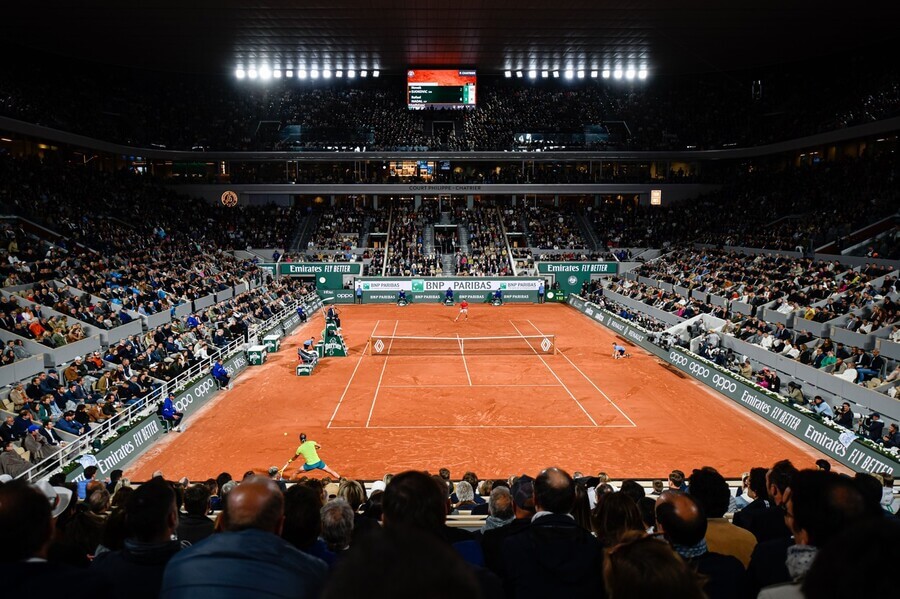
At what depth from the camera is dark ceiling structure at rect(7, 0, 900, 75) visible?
37406 millimetres

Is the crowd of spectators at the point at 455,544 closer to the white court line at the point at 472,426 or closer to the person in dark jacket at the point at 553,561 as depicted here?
the person in dark jacket at the point at 553,561

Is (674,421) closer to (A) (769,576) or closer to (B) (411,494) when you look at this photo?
(A) (769,576)

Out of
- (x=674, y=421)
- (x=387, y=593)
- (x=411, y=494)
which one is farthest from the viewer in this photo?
(x=674, y=421)

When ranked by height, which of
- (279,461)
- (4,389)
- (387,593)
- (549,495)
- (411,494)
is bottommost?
(279,461)

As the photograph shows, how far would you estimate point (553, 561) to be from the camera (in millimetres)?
3852

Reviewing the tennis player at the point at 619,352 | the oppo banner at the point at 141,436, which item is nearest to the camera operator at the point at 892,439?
the tennis player at the point at 619,352

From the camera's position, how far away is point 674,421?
21.2 metres

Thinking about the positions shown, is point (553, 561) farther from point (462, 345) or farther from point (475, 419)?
point (462, 345)

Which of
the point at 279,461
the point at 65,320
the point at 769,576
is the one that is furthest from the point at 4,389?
the point at 769,576

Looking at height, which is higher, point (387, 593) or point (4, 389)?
point (387, 593)

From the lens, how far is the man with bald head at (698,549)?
402 centimetres

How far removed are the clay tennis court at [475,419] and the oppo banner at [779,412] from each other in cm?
47

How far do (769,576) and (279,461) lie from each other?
15.6 metres

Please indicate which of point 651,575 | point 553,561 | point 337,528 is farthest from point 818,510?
point 337,528
